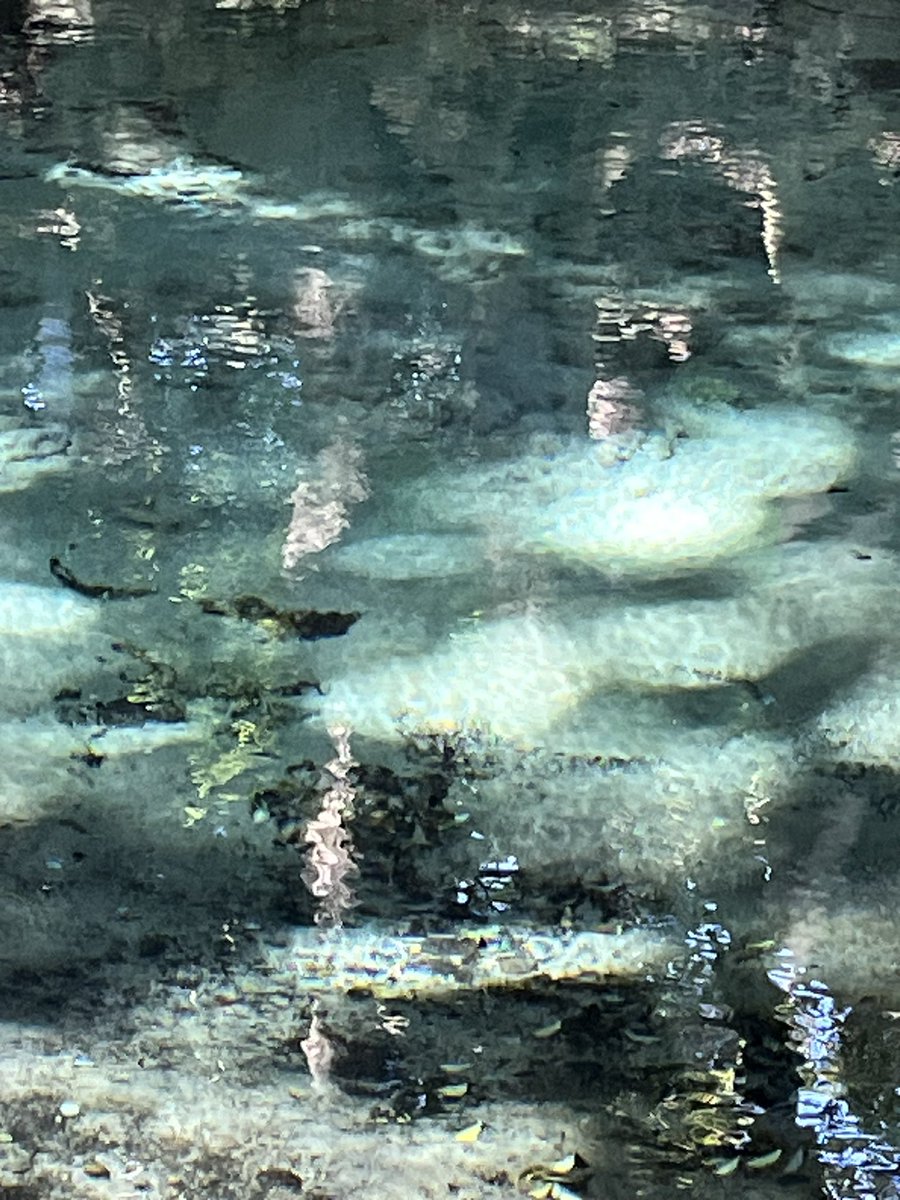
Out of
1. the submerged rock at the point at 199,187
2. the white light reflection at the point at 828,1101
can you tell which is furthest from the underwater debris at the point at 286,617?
the submerged rock at the point at 199,187

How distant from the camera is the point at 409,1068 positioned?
1.07m

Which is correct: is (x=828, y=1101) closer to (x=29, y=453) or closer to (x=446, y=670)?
(x=446, y=670)

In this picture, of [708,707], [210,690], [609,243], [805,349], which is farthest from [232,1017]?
[609,243]

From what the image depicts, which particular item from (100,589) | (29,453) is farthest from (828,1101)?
(29,453)

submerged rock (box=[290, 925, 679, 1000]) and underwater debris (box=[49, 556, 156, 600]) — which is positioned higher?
underwater debris (box=[49, 556, 156, 600])

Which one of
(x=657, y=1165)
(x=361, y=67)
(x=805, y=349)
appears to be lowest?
(x=657, y=1165)

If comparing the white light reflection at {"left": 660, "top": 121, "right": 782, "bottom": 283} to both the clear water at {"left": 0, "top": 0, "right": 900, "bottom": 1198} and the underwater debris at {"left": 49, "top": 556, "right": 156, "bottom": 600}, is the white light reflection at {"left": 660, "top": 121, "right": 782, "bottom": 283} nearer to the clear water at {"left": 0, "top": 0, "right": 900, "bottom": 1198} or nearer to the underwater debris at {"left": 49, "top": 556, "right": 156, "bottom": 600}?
the clear water at {"left": 0, "top": 0, "right": 900, "bottom": 1198}

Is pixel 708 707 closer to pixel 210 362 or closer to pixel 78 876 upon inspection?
pixel 78 876

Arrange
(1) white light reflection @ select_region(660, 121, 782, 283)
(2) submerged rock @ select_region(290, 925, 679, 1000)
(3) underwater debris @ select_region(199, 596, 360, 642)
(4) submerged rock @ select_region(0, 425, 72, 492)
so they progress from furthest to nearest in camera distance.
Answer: (1) white light reflection @ select_region(660, 121, 782, 283) < (4) submerged rock @ select_region(0, 425, 72, 492) < (3) underwater debris @ select_region(199, 596, 360, 642) < (2) submerged rock @ select_region(290, 925, 679, 1000)

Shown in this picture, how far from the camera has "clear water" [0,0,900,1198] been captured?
104cm

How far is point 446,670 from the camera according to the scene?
155 centimetres

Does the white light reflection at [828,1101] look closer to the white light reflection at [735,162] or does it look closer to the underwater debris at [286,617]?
the underwater debris at [286,617]

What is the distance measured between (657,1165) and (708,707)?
1.98ft

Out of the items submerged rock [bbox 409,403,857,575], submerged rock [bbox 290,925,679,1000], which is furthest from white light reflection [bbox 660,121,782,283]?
submerged rock [bbox 290,925,679,1000]
